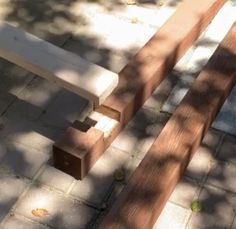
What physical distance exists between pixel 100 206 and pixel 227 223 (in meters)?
0.90

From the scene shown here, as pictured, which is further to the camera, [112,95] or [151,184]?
[112,95]

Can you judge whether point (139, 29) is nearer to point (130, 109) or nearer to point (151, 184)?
point (130, 109)

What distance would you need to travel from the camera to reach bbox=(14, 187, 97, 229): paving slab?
12.8ft

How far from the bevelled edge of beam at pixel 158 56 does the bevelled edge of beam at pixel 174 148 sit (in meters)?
0.32

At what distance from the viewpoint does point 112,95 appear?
4312 millimetres

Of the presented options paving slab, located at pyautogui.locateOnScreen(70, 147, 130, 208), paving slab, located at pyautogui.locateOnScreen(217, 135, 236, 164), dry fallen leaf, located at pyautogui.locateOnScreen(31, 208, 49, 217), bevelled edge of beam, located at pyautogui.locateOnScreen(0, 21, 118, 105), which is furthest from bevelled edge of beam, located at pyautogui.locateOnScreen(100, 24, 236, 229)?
bevelled edge of beam, located at pyautogui.locateOnScreen(0, 21, 118, 105)

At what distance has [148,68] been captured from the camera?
457 cm

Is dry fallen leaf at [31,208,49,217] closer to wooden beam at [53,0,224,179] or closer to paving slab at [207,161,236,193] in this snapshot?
wooden beam at [53,0,224,179]

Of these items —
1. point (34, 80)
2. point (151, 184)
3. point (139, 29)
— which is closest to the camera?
point (151, 184)

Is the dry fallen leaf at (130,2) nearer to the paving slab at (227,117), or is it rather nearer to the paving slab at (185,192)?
the paving slab at (227,117)

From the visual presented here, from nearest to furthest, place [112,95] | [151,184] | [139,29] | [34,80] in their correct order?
[151,184] → [112,95] → [34,80] → [139,29]

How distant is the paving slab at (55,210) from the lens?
3.89m

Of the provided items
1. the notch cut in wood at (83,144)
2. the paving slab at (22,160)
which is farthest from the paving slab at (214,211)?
the paving slab at (22,160)

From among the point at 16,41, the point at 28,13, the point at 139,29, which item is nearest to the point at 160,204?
the point at 16,41
